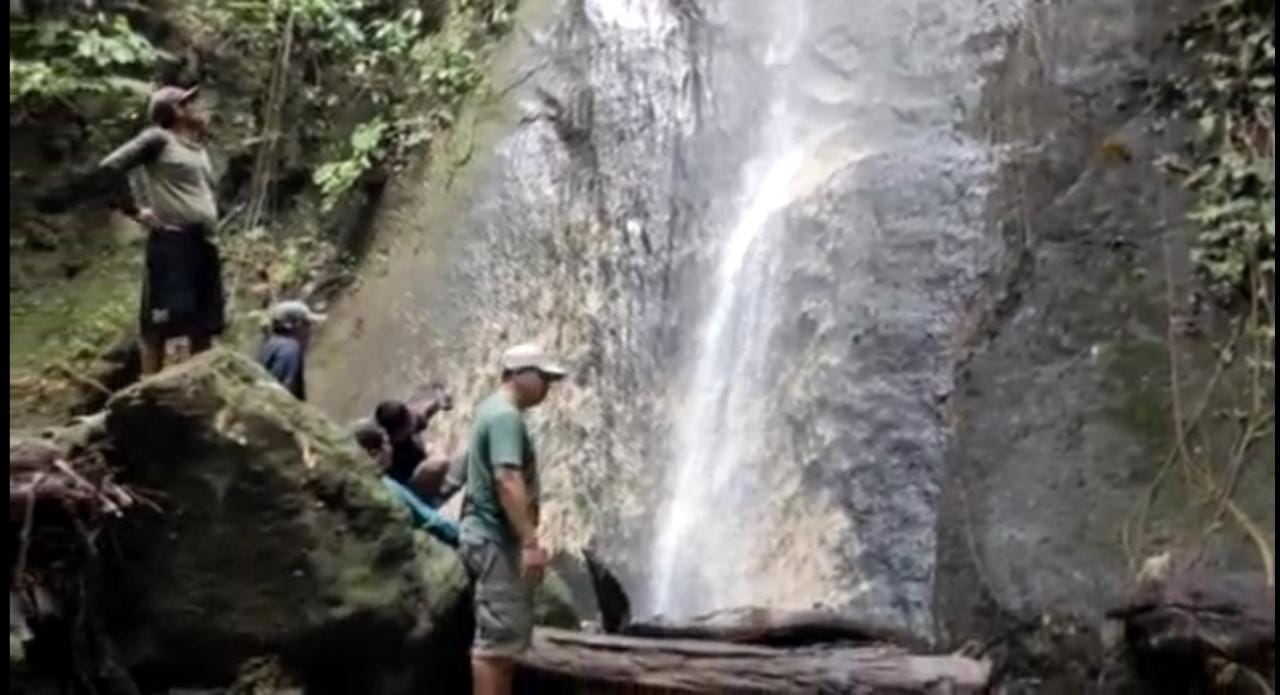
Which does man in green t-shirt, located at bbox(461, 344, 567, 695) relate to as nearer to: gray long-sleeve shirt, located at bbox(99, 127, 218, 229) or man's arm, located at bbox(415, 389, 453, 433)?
man's arm, located at bbox(415, 389, 453, 433)

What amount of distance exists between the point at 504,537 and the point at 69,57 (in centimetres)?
648

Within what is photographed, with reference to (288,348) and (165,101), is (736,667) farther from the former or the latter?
(165,101)

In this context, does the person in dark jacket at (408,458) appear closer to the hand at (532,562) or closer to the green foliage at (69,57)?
the hand at (532,562)

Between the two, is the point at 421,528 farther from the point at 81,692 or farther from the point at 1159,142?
the point at 1159,142

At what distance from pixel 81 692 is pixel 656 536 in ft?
12.2

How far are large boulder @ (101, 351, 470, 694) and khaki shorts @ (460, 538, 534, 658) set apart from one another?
41cm

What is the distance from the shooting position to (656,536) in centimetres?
932

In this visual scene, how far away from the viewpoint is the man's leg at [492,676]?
661 cm

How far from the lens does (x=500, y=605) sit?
6656 millimetres

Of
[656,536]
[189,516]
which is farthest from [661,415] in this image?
[189,516]

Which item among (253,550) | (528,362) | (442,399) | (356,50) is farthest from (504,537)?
(356,50)

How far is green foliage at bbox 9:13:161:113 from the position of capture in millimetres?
11211

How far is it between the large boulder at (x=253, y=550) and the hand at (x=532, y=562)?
0.57 metres

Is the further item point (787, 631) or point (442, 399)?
point (442, 399)
